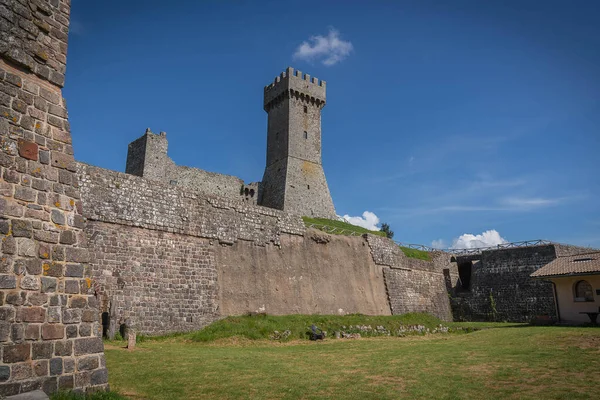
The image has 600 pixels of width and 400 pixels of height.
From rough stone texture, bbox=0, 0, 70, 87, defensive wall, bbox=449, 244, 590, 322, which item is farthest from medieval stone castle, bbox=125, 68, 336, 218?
rough stone texture, bbox=0, 0, 70, 87

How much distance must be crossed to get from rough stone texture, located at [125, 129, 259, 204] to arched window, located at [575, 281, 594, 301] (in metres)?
24.3

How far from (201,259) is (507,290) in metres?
24.7

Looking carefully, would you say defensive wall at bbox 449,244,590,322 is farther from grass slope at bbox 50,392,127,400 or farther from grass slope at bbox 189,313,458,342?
grass slope at bbox 50,392,127,400

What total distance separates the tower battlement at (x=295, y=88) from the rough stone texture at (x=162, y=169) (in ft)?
38.8

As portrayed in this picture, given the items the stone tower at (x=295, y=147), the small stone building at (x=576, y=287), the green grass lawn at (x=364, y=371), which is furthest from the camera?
the stone tower at (x=295, y=147)

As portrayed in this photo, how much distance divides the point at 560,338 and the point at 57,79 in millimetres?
17297

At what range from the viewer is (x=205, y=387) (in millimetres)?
8383

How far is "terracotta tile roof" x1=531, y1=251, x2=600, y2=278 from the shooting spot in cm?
2277

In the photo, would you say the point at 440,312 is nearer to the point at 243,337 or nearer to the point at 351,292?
the point at 351,292

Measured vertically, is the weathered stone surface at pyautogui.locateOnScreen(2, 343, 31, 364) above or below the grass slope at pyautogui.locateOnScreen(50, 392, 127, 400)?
above

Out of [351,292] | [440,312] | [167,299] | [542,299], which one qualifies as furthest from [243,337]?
[542,299]

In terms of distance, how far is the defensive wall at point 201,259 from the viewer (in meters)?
16.1

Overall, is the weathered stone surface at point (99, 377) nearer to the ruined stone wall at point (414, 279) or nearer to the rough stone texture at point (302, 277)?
the rough stone texture at point (302, 277)

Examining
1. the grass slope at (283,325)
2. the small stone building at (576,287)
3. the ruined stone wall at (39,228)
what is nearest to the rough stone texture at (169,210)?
the grass slope at (283,325)
